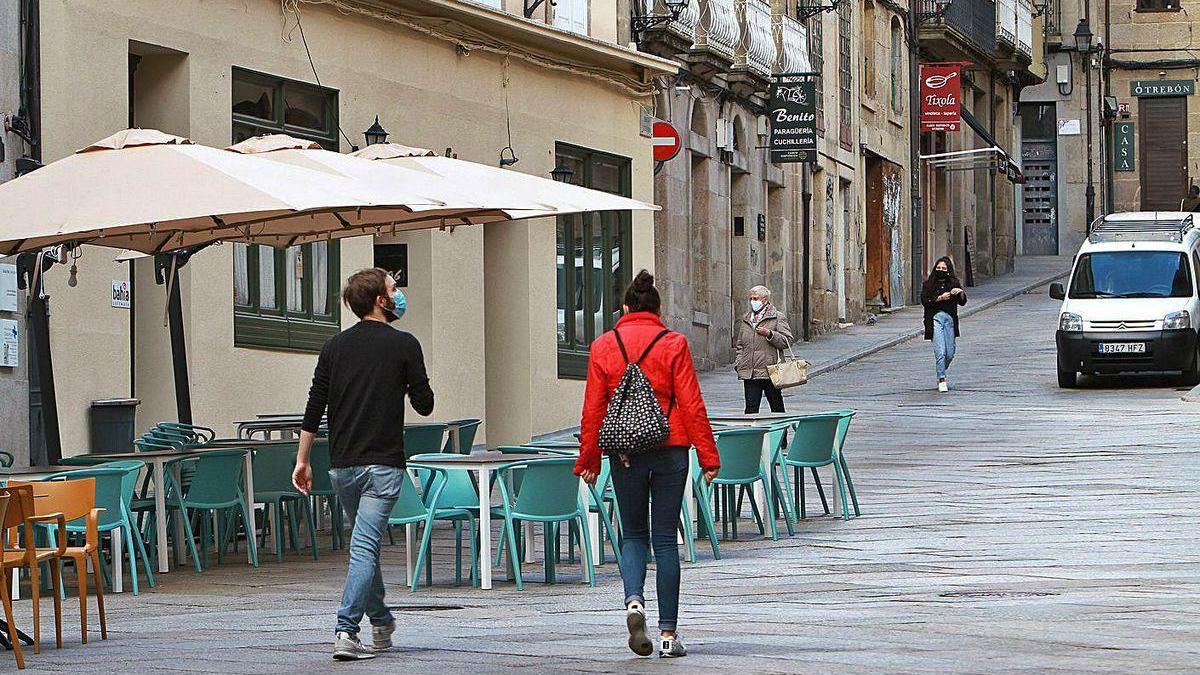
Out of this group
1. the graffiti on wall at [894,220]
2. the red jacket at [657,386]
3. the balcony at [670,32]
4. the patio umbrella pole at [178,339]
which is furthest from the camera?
the graffiti on wall at [894,220]

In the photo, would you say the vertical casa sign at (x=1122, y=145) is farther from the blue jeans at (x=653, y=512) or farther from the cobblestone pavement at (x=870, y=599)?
the blue jeans at (x=653, y=512)

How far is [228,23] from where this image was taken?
19.0 meters

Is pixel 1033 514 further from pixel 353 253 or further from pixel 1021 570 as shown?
pixel 353 253

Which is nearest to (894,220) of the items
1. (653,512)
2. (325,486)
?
(325,486)

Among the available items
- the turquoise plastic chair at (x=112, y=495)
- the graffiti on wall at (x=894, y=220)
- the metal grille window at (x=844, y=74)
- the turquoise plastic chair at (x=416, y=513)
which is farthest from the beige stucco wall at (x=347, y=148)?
the graffiti on wall at (x=894, y=220)

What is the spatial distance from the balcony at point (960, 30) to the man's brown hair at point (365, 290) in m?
37.6

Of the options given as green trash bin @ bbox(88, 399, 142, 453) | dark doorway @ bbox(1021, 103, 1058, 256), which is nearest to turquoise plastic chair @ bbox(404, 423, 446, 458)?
green trash bin @ bbox(88, 399, 142, 453)

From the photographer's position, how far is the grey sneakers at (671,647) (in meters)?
9.46

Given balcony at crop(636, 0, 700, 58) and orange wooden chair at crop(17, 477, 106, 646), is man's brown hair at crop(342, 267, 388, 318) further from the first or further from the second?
balcony at crop(636, 0, 700, 58)

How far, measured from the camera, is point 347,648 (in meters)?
9.52

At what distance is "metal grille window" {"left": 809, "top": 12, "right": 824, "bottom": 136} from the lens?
38781 millimetres

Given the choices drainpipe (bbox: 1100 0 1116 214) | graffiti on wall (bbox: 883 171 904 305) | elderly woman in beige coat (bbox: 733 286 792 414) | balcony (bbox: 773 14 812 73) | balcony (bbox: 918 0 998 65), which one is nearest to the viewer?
elderly woman in beige coat (bbox: 733 286 792 414)

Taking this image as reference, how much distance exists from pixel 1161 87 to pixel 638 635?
51.2 meters

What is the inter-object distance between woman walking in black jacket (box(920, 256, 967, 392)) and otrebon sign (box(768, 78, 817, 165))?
763cm
